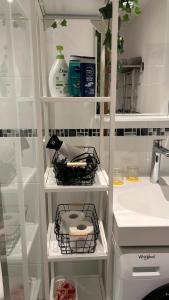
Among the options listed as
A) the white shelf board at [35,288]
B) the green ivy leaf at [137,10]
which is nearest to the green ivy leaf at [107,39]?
the green ivy leaf at [137,10]

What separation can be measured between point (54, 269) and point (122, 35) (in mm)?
1503

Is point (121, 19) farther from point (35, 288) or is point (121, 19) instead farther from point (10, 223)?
point (35, 288)

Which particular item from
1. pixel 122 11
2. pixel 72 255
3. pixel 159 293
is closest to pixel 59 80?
pixel 122 11

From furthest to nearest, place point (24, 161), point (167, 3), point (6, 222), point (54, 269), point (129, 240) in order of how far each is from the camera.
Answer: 1. point (54, 269)
2. point (167, 3)
3. point (24, 161)
4. point (6, 222)
5. point (129, 240)

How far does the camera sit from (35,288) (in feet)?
4.41

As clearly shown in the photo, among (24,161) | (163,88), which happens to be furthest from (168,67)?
(24,161)

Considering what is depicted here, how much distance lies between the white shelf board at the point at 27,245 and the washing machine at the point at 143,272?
1.60 ft

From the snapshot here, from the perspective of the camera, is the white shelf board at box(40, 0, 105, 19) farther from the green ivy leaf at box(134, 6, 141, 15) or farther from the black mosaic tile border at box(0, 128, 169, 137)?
the black mosaic tile border at box(0, 128, 169, 137)

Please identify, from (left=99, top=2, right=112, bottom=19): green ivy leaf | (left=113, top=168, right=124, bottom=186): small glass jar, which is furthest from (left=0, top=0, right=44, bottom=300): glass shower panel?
(left=113, top=168, right=124, bottom=186): small glass jar

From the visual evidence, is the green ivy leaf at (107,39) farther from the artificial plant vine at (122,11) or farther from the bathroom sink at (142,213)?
the bathroom sink at (142,213)

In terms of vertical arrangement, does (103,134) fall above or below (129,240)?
above

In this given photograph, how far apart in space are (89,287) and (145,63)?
1377 millimetres

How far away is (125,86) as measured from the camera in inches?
50.4

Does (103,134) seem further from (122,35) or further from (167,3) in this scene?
(167,3)
